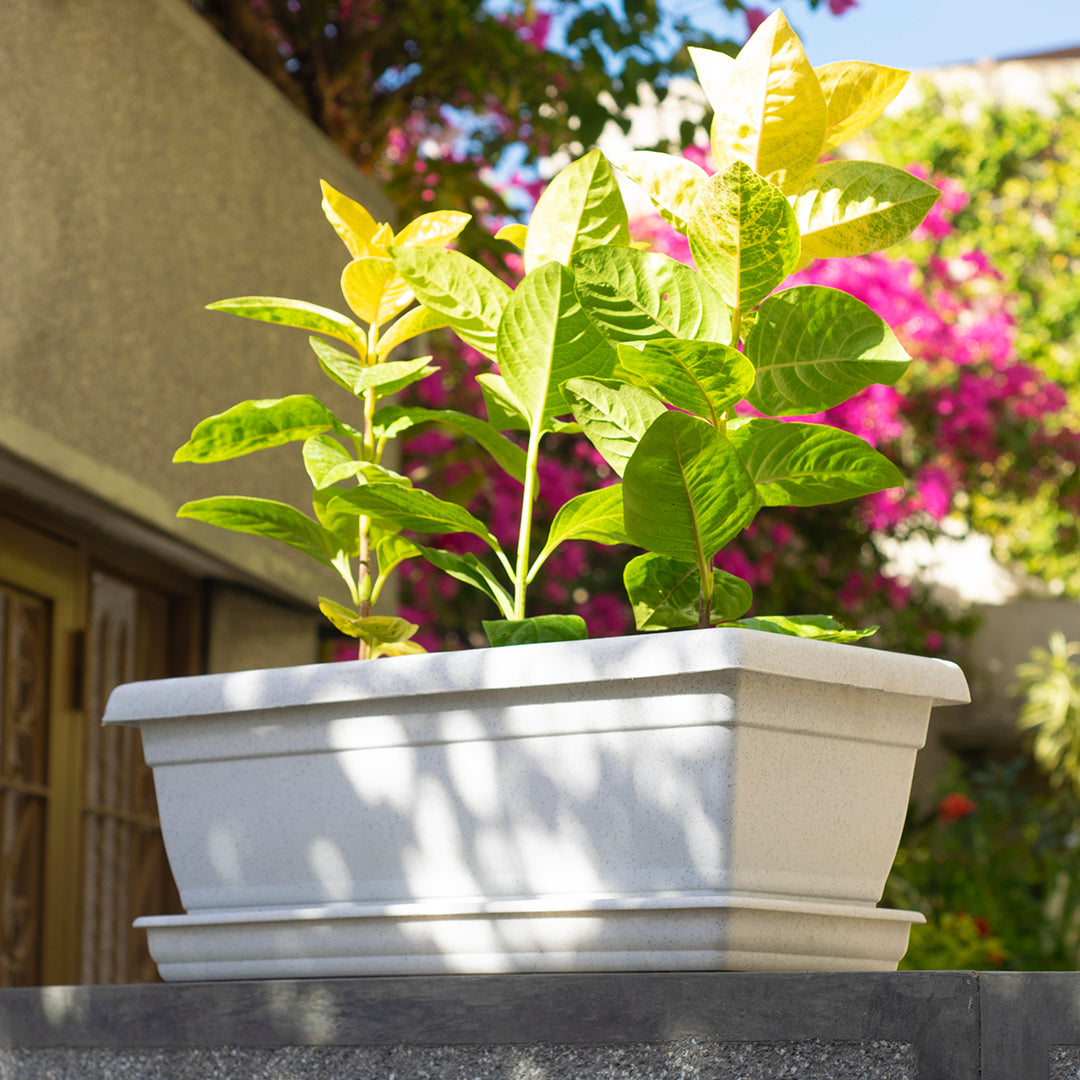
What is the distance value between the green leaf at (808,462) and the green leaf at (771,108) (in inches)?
7.3

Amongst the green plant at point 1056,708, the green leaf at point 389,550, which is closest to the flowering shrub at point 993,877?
the green plant at point 1056,708

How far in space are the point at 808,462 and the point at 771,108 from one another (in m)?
0.24

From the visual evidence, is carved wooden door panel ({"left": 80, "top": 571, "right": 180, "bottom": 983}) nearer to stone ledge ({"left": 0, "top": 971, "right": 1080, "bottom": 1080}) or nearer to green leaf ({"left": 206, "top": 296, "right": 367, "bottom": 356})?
green leaf ({"left": 206, "top": 296, "right": 367, "bottom": 356})

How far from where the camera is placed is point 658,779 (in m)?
0.80

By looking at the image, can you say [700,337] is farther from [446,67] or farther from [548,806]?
[446,67]

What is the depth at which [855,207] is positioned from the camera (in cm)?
94

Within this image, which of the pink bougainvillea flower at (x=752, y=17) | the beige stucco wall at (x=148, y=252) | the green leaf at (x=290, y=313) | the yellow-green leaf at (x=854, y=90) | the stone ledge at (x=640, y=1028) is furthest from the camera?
the pink bougainvillea flower at (x=752, y=17)

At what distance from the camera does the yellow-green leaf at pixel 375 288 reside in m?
1.05

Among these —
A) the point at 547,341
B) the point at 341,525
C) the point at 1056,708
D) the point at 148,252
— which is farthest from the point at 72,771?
the point at 1056,708

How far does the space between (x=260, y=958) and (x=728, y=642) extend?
39 centimetres

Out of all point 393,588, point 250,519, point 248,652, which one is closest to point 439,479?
point 393,588

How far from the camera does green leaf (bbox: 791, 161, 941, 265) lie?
925 millimetres

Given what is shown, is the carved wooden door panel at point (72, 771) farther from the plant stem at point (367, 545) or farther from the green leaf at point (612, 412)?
the green leaf at point (612, 412)

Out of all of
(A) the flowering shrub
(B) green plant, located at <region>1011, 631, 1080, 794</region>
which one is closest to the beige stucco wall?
(A) the flowering shrub
